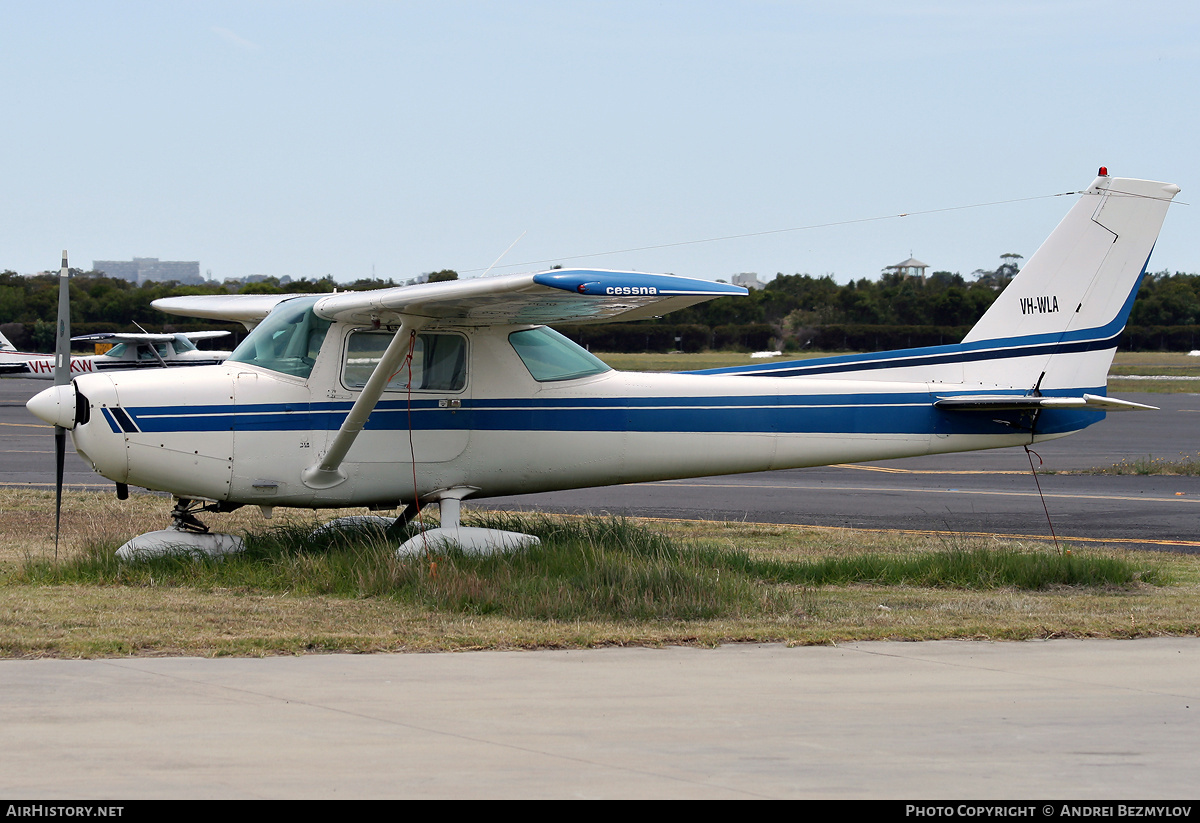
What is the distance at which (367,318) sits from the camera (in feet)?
31.1

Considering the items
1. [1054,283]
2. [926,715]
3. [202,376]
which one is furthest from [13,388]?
[926,715]

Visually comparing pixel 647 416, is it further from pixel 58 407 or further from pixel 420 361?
pixel 58 407

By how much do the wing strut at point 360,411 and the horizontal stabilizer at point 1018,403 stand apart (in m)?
4.69

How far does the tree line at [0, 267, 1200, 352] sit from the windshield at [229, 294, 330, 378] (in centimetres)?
5722

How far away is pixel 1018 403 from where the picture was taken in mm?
10328

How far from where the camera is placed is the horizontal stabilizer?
1027 cm

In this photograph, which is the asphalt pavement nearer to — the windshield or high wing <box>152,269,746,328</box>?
high wing <box>152,269,746,328</box>

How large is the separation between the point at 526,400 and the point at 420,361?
3.03ft

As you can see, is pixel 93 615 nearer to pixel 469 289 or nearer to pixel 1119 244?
pixel 469 289

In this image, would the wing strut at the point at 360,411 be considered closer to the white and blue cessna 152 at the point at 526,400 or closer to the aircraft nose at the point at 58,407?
the white and blue cessna 152 at the point at 526,400

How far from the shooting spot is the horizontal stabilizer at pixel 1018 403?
33.7 feet

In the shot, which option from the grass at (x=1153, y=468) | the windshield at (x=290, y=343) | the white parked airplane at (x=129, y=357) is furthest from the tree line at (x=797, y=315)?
the windshield at (x=290, y=343)

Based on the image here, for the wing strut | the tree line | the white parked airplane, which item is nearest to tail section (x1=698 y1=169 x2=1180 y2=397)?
the wing strut

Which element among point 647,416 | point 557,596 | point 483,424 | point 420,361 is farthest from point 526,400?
point 557,596
